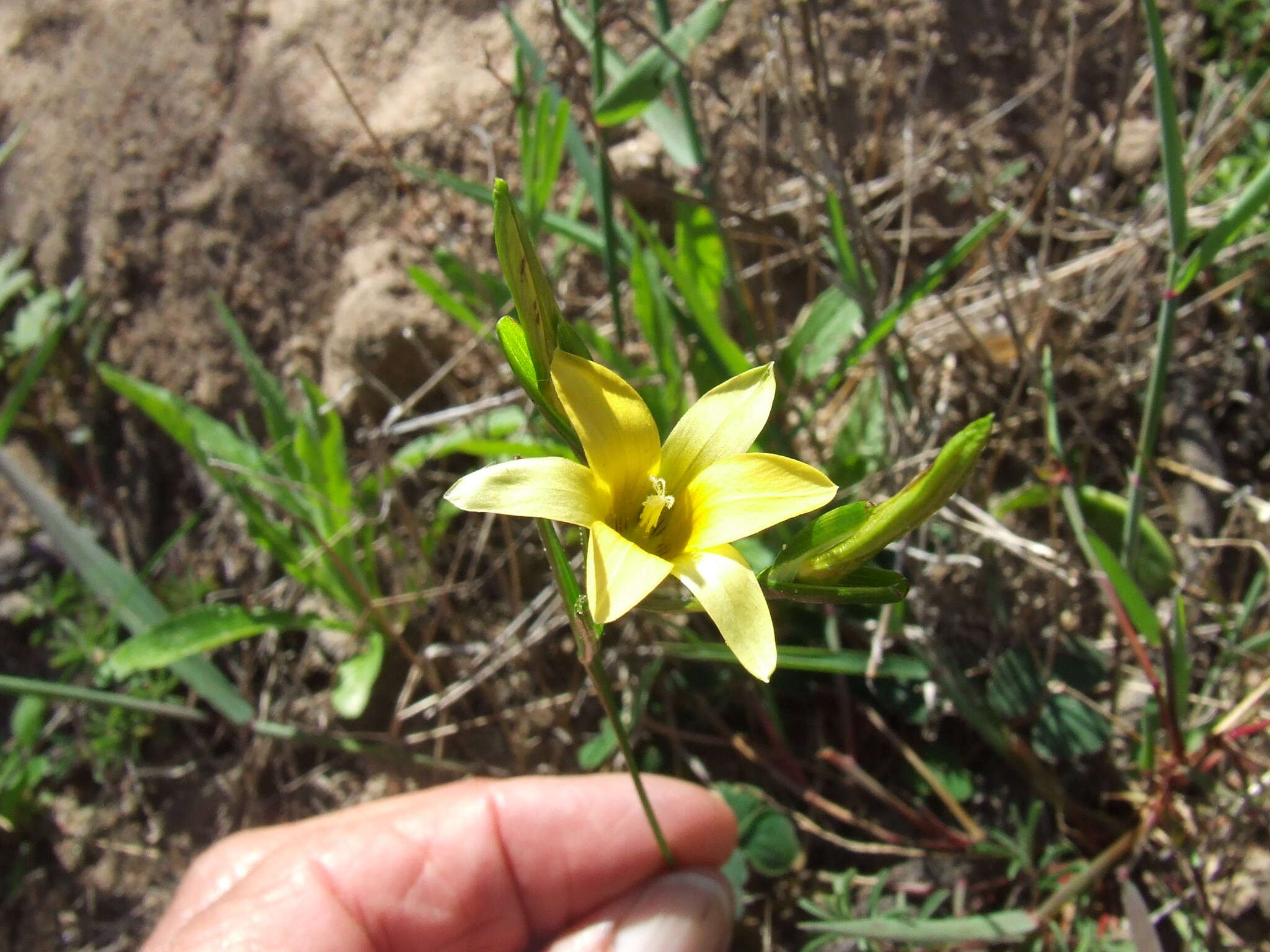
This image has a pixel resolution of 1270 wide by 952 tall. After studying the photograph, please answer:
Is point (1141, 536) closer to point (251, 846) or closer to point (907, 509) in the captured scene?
point (907, 509)

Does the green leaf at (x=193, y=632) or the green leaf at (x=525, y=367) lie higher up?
the green leaf at (x=525, y=367)

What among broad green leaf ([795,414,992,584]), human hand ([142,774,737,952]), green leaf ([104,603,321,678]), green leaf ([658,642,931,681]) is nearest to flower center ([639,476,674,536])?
broad green leaf ([795,414,992,584])

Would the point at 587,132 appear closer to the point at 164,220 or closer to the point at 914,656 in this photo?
the point at 164,220

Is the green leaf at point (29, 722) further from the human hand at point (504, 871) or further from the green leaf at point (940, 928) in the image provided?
the green leaf at point (940, 928)

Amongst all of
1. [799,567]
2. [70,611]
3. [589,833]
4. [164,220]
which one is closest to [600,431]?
[799,567]

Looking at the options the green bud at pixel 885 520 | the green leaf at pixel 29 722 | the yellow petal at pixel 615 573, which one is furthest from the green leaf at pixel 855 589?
the green leaf at pixel 29 722

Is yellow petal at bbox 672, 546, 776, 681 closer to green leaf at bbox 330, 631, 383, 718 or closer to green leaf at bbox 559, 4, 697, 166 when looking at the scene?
green leaf at bbox 559, 4, 697, 166
